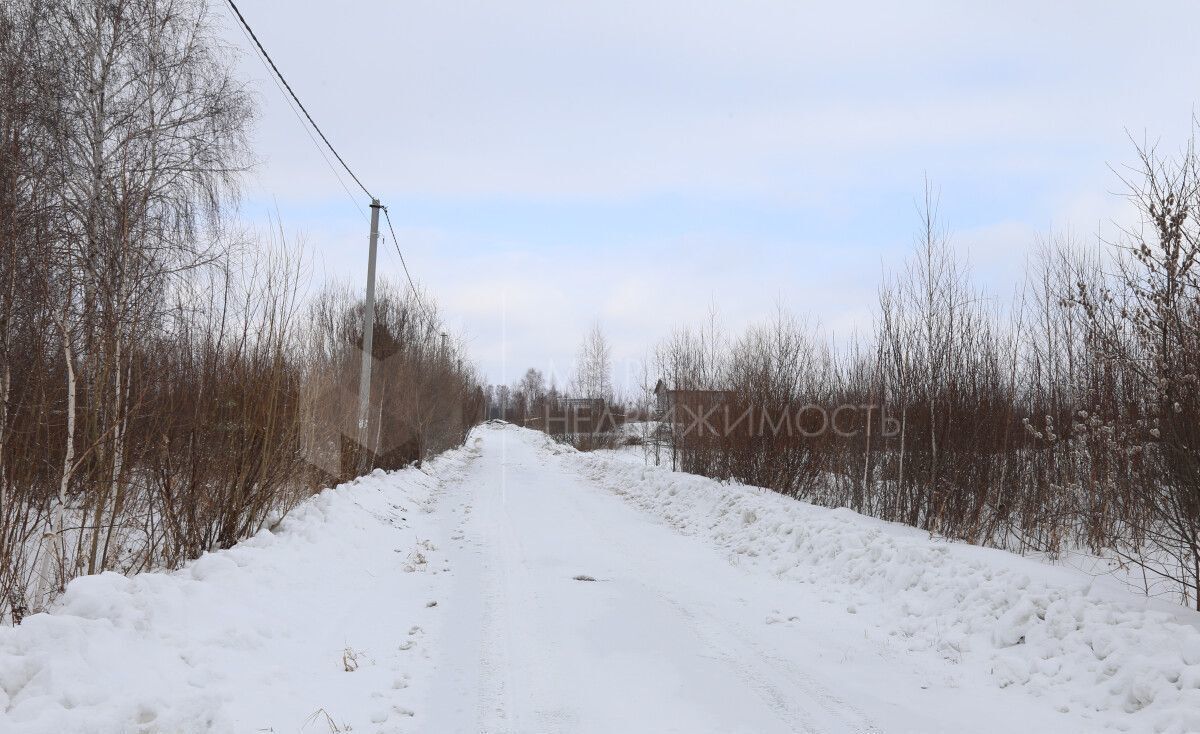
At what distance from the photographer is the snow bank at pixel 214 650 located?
9.53ft

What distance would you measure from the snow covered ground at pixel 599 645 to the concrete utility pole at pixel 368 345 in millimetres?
5125

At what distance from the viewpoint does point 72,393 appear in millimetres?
5031

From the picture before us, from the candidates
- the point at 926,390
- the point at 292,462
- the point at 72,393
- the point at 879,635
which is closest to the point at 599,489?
the point at 926,390

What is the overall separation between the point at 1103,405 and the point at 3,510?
389 inches

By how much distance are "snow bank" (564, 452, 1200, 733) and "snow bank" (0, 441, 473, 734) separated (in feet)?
13.2

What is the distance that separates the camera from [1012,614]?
492cm

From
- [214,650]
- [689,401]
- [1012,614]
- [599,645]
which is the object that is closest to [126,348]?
[214,650]

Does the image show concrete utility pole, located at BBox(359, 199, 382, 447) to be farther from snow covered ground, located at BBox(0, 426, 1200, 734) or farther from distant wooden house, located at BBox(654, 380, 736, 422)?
distant wooden house, located at BBox(654, 380, 736, 422)

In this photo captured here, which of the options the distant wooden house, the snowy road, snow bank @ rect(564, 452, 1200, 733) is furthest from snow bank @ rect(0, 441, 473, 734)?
the distant wooden house

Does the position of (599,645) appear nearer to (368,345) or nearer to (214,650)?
(214,650)

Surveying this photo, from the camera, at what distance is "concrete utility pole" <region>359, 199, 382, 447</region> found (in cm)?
1298

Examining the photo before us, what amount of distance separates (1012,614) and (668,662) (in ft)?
8.66

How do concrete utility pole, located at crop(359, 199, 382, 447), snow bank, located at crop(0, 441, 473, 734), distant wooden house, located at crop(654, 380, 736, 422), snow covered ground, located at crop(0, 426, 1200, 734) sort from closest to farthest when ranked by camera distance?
snow bank, located at crop(0, 441, 473, 734) → snow covered ground, located at crop(0, 426, 1200, 734) → concrete utility pole, located at crop(359, 199, 382, 447) → distant wooden house, located at crop(654, 380, 736, 422)

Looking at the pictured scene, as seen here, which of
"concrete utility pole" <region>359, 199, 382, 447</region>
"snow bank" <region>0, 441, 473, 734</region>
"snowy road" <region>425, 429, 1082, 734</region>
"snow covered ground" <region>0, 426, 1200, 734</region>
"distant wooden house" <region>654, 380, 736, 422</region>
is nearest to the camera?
"snow bank" <region>0, 441, 473, 734</region>
